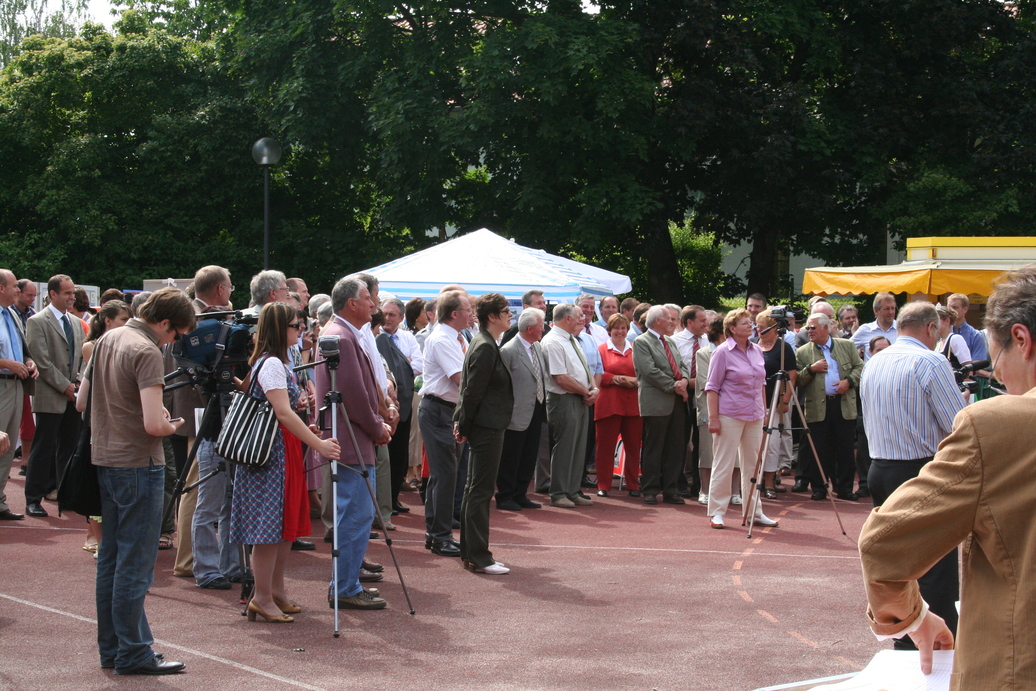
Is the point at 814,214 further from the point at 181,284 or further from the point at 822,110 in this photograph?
the point at 181,284

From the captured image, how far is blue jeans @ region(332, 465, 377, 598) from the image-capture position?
6379 mm

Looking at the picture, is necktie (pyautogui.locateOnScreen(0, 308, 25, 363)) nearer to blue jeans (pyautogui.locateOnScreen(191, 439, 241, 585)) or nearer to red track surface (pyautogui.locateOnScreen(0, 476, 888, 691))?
red track surface (pyautogui.locateOnScreen(0, 476, 888, 691))

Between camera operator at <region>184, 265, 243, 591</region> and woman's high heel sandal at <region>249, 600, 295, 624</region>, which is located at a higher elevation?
camera operator at <region>184, 265, 243, 591</region>

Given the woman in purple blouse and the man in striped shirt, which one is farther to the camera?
the woman in purple blouse

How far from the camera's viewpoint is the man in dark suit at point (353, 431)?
639 cm

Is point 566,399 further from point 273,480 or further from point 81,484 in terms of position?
→ point 81,484

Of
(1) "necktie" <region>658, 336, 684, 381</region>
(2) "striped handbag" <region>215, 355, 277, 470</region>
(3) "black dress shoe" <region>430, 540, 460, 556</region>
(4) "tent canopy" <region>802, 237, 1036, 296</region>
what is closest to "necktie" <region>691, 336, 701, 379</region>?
(1) "necktie" <region>658, 336, 684, 381</region>

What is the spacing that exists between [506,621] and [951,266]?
458 inches

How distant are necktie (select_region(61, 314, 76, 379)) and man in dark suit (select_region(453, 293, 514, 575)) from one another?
4268 mm

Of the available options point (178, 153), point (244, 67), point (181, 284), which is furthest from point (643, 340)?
point (178, 153)

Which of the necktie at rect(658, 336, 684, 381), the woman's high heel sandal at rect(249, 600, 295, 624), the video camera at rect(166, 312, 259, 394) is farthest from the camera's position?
the necktie at rect(658, 336, 684, 381)

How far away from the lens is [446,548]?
327 inches

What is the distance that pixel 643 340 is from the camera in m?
11.3

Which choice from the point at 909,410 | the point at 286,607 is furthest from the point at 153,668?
the point at 909,410
